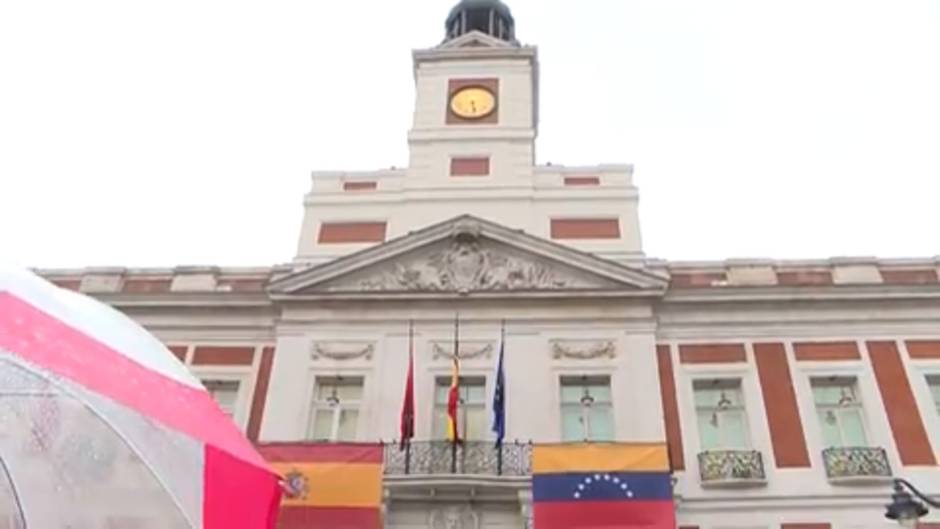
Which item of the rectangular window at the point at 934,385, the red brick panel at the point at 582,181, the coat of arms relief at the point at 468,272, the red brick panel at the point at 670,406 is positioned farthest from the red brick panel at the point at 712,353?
the red brick panel at the point at 582,181

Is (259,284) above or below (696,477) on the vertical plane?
above

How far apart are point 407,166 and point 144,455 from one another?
17028 mm

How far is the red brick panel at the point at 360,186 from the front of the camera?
20.1 meters

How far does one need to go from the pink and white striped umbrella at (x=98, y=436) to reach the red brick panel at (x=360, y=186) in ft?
51.5

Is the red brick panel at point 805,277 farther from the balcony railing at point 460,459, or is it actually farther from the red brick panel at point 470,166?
the red brick panel at point 470,166

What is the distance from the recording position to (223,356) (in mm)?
17453

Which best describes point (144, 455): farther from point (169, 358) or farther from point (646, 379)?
point (646, 379)

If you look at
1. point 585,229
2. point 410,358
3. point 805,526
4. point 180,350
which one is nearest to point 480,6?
point 585,229

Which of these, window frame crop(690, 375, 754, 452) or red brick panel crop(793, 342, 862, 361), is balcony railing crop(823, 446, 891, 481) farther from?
red brick panel crop(793, 342, 862, 361)

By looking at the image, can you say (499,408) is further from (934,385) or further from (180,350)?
(934,385)

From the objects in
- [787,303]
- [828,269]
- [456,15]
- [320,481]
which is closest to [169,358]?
[320,481]

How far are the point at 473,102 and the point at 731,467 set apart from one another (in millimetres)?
11362

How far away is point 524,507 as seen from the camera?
14.6 meters

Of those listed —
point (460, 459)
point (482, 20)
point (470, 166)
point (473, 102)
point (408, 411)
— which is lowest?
point (460, 459)
